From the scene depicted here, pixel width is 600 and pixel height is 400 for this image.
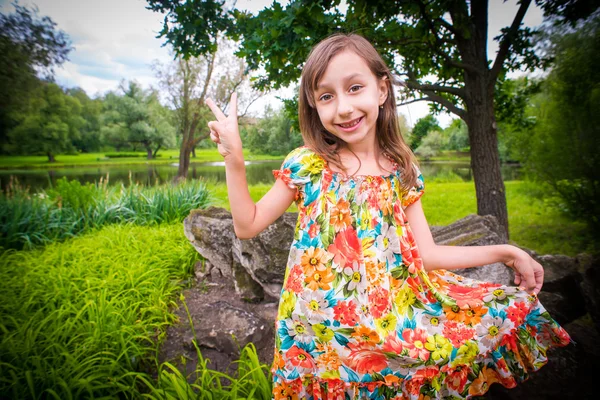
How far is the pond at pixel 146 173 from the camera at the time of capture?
2.22 metres

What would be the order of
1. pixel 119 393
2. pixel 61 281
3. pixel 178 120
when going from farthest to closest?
pixel 178 120
pixel 61 281
pixel 119 393

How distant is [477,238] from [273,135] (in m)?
2.36

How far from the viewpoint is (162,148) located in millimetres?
3691

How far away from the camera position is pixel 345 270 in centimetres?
117

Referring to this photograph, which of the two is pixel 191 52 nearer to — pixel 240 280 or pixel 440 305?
pixel 240 280

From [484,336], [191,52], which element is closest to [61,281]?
[191,52]

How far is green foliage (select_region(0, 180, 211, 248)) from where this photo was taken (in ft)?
11.8

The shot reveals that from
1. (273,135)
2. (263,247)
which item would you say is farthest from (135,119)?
(263,247)

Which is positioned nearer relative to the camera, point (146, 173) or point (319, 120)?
point (319, 120)

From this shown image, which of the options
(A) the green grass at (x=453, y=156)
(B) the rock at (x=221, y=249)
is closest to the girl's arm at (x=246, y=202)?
(B) the rock at (x=221, y=249)

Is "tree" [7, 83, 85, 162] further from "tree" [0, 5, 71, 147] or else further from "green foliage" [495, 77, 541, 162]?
"green foliage" [495, 77, 541, 162]

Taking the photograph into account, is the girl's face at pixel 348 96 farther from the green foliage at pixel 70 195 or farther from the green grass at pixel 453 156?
the green grass at pixel 453 156

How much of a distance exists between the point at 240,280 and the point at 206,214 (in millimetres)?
881

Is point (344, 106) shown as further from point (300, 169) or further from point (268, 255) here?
point (268, 255)
